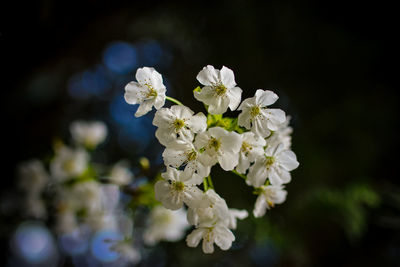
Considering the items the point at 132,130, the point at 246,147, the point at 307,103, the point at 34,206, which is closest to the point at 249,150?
the point at 246,147

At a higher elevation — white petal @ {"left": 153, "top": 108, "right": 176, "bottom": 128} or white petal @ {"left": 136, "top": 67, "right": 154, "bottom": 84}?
white petal @ {"left": 136, "top": 67, "right": 154, "bottom": 84}

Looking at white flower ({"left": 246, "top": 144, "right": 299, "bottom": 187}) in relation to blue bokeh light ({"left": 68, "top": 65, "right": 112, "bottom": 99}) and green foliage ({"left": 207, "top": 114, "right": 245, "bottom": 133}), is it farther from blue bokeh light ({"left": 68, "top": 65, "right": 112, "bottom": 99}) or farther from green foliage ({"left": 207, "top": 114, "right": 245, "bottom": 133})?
blue bokeh light ({"left": 68, "top": 65, "right": 112, "bottom": 99})

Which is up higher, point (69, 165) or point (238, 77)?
point (238, 77)

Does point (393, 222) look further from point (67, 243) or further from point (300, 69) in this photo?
point (67, 243)

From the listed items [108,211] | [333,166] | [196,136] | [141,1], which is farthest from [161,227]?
[333,166]

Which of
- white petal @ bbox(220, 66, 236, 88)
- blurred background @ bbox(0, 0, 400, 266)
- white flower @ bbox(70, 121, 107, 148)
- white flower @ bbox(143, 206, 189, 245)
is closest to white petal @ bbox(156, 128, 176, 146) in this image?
white petal @ bbox(220, 66, 236, 88)

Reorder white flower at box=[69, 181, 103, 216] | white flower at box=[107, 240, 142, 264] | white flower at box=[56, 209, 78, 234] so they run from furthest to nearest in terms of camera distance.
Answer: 1. white flower at box=[56, 209, 78, 234]
2. white flower at box=[69, 181, 103, 216]
3. white flower at box=[107, 240, 142, 264]

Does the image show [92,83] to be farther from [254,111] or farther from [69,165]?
[254,111]
